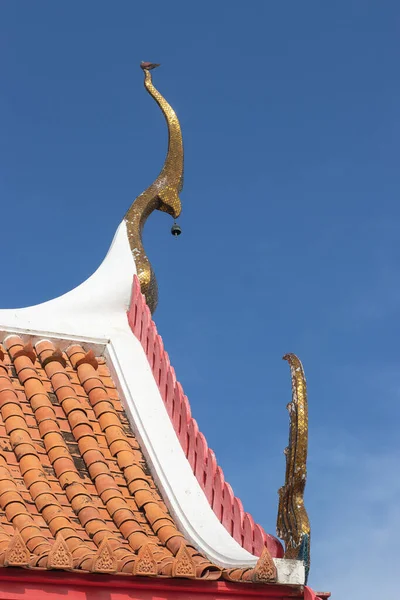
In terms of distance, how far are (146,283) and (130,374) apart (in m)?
1.31

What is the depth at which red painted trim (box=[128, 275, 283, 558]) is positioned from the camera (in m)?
7.89

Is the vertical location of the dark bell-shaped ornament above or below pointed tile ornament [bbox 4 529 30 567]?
above

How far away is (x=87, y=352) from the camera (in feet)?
31.9

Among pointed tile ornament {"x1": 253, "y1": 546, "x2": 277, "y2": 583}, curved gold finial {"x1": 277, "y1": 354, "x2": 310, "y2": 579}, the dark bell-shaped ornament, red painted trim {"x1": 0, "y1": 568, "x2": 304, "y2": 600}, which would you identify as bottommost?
red painted trim {"x1": 0, "y1": 568, "x2": 304, "y2": 600}

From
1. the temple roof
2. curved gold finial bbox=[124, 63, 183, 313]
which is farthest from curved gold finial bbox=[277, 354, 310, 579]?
curved gold finial bbox=[124, 63, 183, 313]

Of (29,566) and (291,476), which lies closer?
(29,566)

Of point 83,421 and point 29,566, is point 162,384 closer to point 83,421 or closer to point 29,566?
point 83,421

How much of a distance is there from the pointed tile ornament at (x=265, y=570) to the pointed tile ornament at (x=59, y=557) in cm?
111

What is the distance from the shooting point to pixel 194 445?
8945 millimetres

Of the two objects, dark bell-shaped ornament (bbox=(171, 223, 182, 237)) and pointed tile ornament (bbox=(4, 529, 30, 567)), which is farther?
dark bell-shaped ornament (bbox=(171, 223, 182, 237))

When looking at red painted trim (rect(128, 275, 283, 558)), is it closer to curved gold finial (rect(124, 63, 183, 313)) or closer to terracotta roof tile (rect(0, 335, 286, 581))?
terracotta roof tile (rect(0, 335, 286, 581))

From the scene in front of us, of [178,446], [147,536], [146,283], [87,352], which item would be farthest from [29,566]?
[146,283]

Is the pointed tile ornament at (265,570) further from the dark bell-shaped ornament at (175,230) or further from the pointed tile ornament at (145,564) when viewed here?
the dark bell-shaped ornament at (175,230)

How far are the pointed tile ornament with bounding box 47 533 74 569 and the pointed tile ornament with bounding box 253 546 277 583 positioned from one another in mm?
1110
